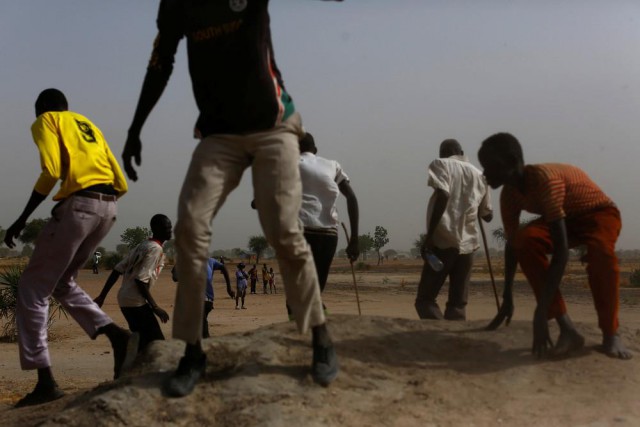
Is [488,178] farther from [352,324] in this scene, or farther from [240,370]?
[240,370]

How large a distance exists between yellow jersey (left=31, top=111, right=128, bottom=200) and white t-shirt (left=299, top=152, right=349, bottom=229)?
52.7 inches

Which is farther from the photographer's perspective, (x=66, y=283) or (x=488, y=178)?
(x=66, y=283)

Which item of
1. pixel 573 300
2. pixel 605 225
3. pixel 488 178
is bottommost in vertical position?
pixel 573 300

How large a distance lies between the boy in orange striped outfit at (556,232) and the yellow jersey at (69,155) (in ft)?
7.77

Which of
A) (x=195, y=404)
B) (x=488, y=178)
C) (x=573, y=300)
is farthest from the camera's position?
(x=573, y=300)

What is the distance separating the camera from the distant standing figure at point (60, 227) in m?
4.57

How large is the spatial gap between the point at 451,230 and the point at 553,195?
1.92 meters

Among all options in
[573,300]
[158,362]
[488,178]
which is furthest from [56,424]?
[573,300]

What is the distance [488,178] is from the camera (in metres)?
4.43

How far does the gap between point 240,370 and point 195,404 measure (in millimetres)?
337

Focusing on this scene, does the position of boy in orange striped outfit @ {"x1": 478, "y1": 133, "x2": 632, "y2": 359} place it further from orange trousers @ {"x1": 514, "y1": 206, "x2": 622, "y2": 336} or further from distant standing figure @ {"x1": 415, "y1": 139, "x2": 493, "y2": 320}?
distant standing figure @ {"x1": 415, "y1": 139, "x2": 493, "y2": 320}

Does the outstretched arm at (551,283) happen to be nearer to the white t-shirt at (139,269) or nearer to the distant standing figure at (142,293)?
the distant standing figure at (142,293)

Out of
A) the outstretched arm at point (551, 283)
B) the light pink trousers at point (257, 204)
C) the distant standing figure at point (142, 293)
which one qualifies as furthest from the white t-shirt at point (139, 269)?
the outstretched arm at point (551, 283)

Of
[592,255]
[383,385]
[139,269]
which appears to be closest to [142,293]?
[139,269]
